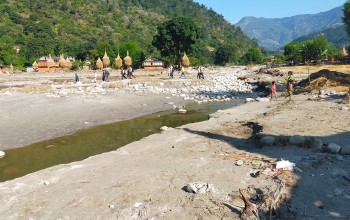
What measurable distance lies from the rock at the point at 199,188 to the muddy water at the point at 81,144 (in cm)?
587

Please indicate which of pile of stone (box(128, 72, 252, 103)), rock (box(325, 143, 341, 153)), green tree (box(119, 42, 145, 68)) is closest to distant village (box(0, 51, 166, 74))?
green tree (box(119, 42, 145, 68))

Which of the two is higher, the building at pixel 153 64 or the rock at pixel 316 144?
the building at pixel 153 64

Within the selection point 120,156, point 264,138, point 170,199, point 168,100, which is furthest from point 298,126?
point 168,100

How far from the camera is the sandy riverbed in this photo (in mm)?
6730

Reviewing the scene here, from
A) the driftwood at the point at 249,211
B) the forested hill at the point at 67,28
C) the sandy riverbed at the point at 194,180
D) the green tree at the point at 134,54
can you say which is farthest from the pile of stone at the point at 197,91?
the forested hill at the point at 67,28

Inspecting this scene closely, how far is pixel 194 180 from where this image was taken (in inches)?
318

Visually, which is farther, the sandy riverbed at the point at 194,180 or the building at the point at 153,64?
the building at the point at 153,64

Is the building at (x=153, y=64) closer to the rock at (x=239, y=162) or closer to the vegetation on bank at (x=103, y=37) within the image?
the vegetation on bank at (x=103, y=37)

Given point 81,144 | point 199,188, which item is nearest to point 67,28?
point 81,144

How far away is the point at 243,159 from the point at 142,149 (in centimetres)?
361

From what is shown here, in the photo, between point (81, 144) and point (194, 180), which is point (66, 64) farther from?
point (194, 180)

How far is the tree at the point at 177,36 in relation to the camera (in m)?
73.1

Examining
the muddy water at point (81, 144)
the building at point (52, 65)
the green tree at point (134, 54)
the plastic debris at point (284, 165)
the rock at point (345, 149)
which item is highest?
the green tree at point (134, 54)

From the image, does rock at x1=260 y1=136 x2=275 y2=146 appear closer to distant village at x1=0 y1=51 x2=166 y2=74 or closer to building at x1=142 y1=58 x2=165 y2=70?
distant village at x1=0 y1=51 x2=166 y2=74
